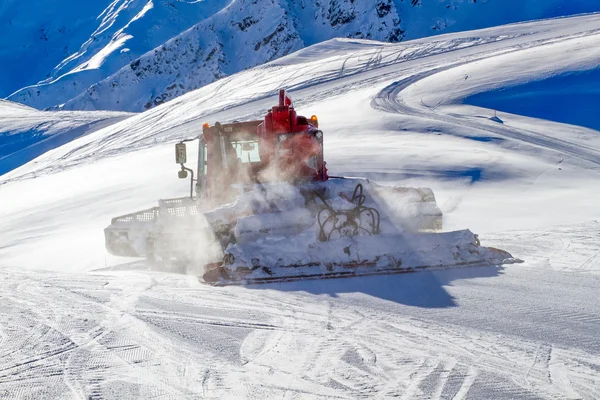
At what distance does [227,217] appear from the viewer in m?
7.69

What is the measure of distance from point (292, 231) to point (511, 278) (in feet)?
7.91

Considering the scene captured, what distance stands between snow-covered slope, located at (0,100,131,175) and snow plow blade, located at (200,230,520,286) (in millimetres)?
34918

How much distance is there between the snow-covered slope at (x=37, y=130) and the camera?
4075 centimetres

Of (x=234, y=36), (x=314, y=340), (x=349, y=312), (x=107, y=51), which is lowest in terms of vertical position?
(x=314, y=340)

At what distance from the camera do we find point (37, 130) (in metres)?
45.4

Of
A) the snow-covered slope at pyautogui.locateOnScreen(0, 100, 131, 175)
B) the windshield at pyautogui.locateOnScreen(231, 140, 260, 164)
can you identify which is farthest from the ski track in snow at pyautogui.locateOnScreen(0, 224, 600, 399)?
the snow-covered slope at pyautogui.locateOnScreen(0, 100, 131, 175)

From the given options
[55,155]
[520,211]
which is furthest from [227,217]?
[55,155]

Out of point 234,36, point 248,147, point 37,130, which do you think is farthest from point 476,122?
point 234,36

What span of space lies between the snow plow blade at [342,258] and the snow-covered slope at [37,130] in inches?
1375

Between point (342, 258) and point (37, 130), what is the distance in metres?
42.6

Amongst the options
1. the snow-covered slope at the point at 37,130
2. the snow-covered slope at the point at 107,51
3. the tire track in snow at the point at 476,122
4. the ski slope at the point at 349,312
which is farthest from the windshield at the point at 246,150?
the snow-covered slope at the point at 107,51

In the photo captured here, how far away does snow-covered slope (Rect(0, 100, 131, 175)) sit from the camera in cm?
4075

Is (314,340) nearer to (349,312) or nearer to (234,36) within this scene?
(349,312)

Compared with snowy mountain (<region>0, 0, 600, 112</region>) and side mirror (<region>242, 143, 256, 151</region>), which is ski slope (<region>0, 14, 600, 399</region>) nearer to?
side mirror (<region>242, 143, 256, 151</region>)
